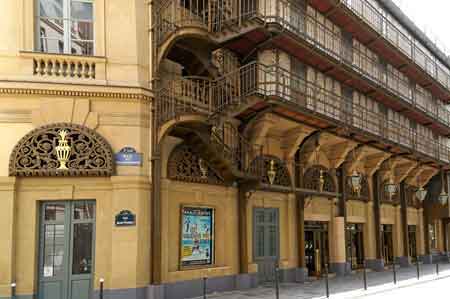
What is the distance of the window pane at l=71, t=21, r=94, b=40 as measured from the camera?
47.8 ft

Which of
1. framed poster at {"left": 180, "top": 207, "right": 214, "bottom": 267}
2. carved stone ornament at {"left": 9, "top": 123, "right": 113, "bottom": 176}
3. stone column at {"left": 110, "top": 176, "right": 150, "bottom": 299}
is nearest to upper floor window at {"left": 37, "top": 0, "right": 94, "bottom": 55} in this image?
carved stone ornament at {"left": 9, "top": 123, "right": 113, "bottom": 176}

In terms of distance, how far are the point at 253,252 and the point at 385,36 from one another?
1480 centimetres

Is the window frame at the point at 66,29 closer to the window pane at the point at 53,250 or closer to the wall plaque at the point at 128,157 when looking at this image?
the wall plaque at the point at 128,157

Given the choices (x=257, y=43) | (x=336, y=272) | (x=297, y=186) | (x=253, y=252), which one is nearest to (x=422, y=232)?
(x=336, y=272)

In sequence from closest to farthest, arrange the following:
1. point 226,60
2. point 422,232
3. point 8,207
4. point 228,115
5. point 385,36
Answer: point 8,207, point 228,115, point 226,60, point 385,36, point 422,232

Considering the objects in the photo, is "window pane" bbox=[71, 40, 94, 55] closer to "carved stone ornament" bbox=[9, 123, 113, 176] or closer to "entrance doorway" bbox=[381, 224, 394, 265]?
"carved stone ornament" bbox=[9, 123, 113, 176]

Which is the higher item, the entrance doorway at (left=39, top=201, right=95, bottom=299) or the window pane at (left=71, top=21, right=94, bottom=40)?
the window pane at (left=71, top=21, right=94, bottom=40)

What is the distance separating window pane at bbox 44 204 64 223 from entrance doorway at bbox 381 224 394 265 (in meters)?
20.7

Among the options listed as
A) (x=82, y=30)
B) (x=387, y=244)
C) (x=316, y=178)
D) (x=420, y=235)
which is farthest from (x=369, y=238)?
(x=82, y=30)

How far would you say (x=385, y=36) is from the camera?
27469mm

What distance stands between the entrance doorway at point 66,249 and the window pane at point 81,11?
515cm

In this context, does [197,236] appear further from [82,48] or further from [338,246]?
[338,246]

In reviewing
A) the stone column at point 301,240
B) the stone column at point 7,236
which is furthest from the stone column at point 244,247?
the stone column at point 7,236

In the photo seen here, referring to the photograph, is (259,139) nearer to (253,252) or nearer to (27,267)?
(253,252)
